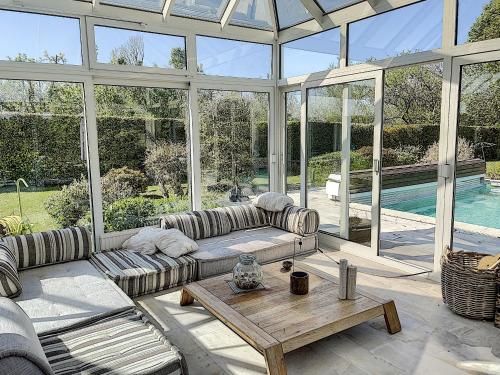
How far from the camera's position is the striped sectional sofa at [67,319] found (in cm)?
155

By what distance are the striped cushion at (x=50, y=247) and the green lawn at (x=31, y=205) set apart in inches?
21.9

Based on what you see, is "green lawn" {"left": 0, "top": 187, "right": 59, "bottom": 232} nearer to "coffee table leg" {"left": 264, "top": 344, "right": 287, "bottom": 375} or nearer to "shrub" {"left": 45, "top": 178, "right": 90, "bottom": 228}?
"shrub" {"left": 45, "top": 178, "right": 90, "bottom": 228}

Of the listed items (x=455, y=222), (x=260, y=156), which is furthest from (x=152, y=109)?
(x=455, y=222)

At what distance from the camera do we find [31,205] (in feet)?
13.3

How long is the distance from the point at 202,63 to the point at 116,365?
151 inches

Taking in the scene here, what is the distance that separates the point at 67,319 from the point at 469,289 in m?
2.91

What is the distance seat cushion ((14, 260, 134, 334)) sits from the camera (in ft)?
8.29

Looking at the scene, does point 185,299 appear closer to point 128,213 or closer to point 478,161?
point 128,213

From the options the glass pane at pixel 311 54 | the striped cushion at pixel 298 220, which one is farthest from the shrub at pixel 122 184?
the glass pane at pixel 311 54

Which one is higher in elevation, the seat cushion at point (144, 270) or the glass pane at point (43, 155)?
the glass pane at point (43, 155)

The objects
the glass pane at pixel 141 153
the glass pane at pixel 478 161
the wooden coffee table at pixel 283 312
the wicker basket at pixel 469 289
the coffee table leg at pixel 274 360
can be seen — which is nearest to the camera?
the coffee table leg at pixel 274 360

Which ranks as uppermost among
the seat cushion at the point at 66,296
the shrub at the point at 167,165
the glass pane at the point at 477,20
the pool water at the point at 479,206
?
the glass pane at the point at 477,20

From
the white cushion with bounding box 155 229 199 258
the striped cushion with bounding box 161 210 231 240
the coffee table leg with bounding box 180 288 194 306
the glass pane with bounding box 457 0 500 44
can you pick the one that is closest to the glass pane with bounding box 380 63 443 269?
the glass pane with bounding box 457 0 500 44

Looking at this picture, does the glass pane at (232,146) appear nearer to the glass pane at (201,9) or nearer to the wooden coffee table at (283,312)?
the glass pane at (201,9)
